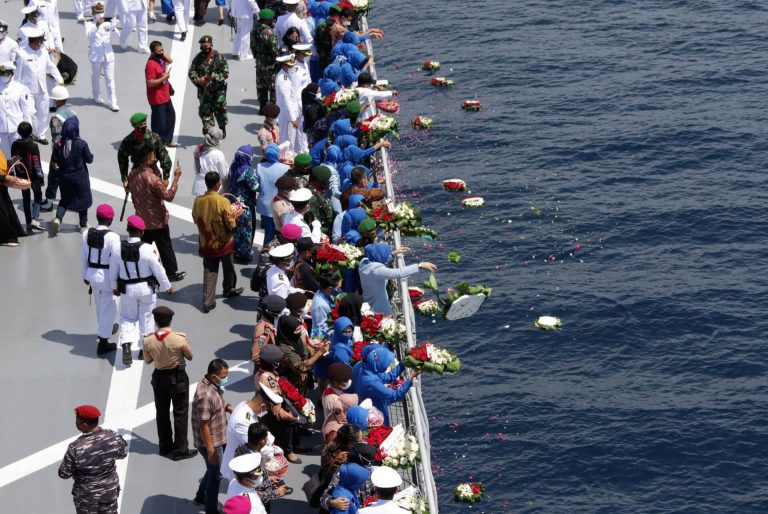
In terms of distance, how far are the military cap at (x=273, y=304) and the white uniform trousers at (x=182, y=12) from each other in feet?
47.0

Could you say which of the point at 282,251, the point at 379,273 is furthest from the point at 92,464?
the point at 379,273

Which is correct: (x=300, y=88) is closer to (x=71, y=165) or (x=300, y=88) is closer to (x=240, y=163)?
(x=240, y=163)

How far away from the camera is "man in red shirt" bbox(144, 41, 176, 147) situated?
75.1 feet

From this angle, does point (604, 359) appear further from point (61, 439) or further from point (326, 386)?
point (61, 439)

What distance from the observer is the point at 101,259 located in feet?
56.9

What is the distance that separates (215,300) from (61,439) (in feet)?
12.8

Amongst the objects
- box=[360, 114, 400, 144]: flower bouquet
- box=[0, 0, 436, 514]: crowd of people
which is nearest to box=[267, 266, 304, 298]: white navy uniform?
box=[0, 0, 436, 514]: crowd of people

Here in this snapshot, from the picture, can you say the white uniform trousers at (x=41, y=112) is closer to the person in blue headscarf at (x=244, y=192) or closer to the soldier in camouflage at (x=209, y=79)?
the soldier in camouflage at (x=209, y=79)

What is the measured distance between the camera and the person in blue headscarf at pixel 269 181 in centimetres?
1962

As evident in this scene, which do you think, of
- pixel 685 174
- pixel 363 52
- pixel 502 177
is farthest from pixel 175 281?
pixel 685 174

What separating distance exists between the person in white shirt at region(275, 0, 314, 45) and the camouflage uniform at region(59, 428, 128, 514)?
1360 cm

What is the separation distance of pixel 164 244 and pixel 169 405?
471 centimetres

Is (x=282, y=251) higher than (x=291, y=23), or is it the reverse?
(x=291, y=23)

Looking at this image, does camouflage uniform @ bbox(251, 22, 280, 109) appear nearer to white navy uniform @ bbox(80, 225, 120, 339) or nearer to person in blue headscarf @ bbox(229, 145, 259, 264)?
person in blue headscarf @ bbox(229, 145, 259, 264)
